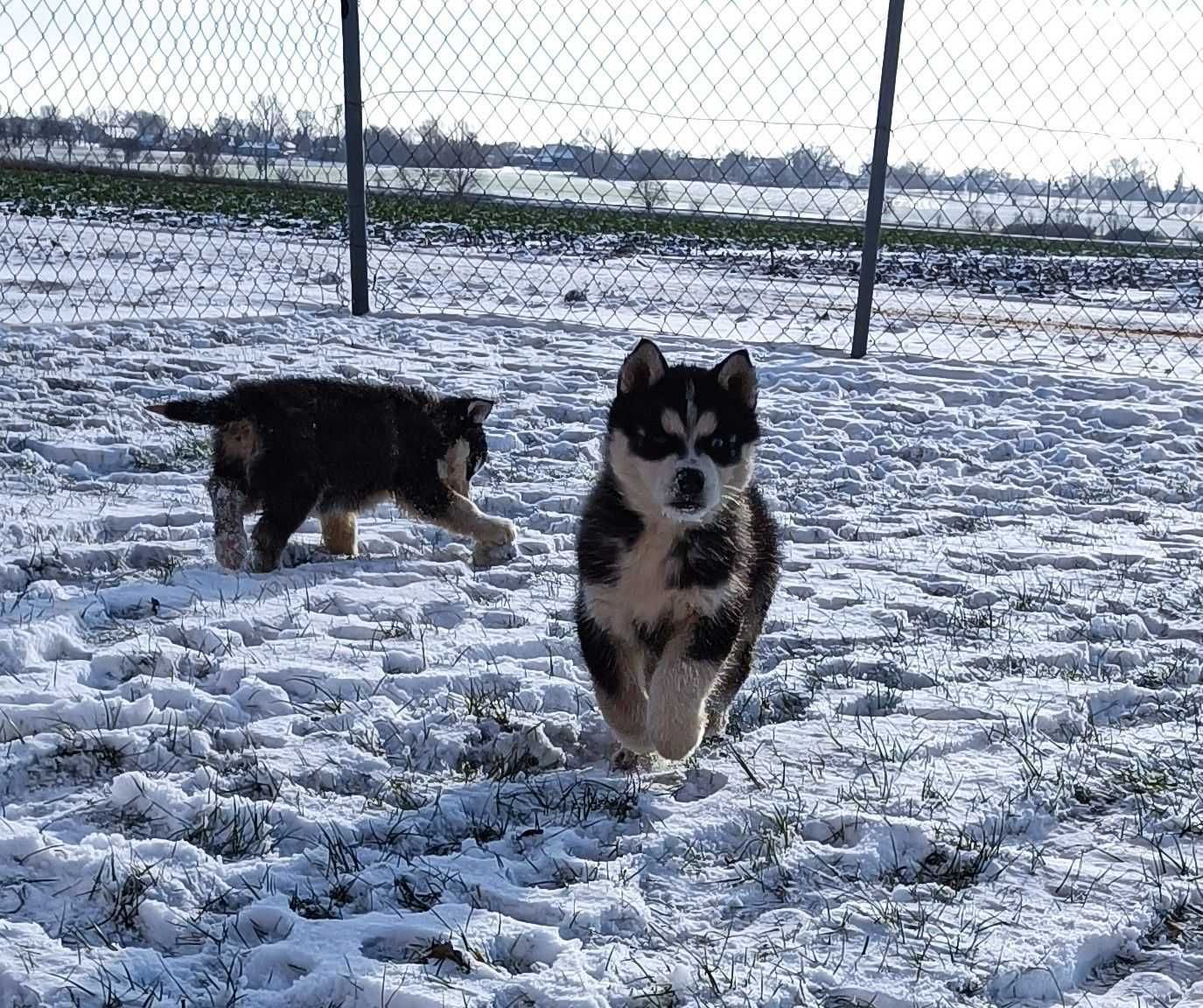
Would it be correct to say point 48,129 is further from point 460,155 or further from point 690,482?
point 690,482

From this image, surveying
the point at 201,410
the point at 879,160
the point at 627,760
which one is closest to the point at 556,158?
the point at 879,160

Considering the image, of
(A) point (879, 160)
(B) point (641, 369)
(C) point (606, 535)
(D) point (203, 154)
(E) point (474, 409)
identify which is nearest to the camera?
(C) point (606, 535)

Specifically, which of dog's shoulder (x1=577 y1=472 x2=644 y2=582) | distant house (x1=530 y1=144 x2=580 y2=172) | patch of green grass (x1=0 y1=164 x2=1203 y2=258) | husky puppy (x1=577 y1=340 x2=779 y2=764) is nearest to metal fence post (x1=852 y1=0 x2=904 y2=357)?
distant house (x1=530 y1=144 x2=580 y2=172)

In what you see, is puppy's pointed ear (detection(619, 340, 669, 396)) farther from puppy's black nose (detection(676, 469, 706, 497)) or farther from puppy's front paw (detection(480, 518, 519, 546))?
puppy's front paw (detection(480, 518, 519, 546))

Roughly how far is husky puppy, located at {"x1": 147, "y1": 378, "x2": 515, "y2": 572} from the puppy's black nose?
79.2 inches

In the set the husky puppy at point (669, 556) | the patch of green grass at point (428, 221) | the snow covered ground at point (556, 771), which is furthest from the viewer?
the patch of green grass at point (428, 221)

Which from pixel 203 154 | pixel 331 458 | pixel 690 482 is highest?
pixel 203 154

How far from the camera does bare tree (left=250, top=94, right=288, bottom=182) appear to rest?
10.2m

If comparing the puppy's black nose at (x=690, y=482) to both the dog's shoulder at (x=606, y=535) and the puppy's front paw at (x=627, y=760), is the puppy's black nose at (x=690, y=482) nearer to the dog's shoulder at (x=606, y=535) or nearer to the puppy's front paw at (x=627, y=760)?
the dog's shoulder at (x=606, y=535)

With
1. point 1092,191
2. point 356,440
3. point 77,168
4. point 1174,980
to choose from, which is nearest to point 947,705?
point 1174,980

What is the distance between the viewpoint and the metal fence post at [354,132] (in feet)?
31.4

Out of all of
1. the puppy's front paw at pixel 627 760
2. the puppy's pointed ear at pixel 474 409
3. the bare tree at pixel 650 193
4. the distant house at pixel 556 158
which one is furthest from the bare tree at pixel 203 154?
the puppy's front paw at pixel 627 760

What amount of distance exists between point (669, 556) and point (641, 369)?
1.99 feet

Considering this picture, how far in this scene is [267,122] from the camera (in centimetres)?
1035
